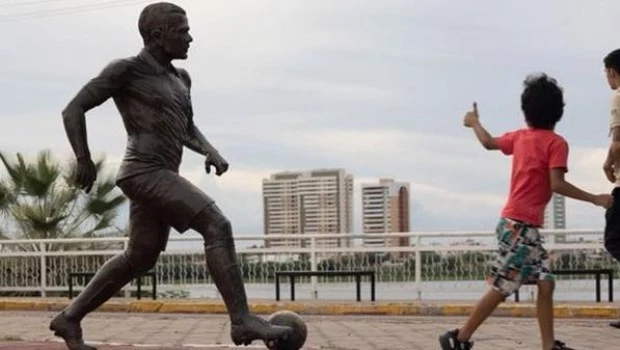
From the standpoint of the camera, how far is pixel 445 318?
46.9ft

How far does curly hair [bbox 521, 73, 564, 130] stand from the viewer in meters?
6.91

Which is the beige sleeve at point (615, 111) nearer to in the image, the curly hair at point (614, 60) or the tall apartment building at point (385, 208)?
the curly hair at point (614, 60)

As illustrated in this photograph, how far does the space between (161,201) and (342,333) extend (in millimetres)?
4667

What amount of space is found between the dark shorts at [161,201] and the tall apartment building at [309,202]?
19.0m

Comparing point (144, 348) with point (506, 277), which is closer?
point (506, 277)

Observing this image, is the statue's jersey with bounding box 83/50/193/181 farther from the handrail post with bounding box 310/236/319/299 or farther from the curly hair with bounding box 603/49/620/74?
the handrail post with bounding box 310/236/319/299

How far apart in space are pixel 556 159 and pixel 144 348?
287cm

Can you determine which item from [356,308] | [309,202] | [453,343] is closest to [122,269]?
[453,343]

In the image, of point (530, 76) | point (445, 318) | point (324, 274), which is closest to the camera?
point (530, 76)

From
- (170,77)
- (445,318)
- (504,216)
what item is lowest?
(445,318)

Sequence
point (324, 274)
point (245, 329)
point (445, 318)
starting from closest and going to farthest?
point (245, 329)
point (445, 318)
point (324, 274)

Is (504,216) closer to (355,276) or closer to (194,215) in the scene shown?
(194,215)

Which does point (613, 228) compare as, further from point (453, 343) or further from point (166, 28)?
point (166, 28)

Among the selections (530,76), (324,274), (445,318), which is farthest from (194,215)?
(324,274)
